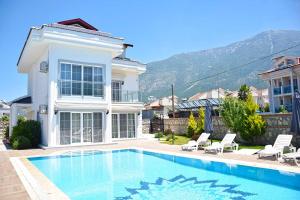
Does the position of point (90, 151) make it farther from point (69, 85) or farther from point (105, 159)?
point (69, 85)

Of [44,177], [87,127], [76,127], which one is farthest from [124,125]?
[44,177]

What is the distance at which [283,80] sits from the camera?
1501 inches

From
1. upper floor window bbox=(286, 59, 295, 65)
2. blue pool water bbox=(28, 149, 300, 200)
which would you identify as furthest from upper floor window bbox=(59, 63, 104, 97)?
upper floor window bbox=(286, 59, 295, 65)

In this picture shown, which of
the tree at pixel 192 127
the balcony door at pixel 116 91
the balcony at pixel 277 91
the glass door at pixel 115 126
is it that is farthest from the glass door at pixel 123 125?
the balcony at pixel 277 91

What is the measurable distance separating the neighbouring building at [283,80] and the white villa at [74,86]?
917 inches

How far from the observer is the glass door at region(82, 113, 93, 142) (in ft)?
64.6

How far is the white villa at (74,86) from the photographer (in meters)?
18.4

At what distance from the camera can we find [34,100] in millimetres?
23406

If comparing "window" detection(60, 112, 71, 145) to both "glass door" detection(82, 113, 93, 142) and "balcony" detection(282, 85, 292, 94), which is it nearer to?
"glass door" detection(82, 113, 93, 142)

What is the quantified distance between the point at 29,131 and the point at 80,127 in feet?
11.7

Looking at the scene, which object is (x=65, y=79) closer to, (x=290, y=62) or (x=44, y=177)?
(x=44, y=177)

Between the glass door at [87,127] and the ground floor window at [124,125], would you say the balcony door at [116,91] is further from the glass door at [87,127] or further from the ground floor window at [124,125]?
the glass door at [87,127]

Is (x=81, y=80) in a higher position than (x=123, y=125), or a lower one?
higher

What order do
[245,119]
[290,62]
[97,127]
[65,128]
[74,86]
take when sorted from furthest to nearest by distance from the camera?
[290,62], [97,127], [74,86], [65,128], [245,119]
